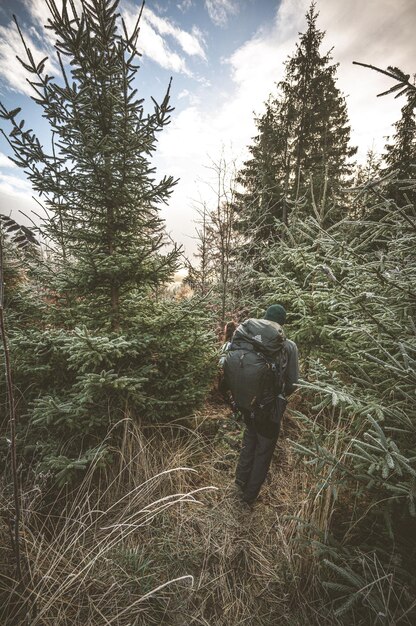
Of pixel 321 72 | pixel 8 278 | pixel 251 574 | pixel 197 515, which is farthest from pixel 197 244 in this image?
pixel 321 72

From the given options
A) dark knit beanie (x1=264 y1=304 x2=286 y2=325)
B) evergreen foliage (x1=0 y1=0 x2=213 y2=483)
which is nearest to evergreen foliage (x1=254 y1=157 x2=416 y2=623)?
dark knit beanie (x1=264 y1=304 x2=286 y2=325)

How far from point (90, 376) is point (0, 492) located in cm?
136

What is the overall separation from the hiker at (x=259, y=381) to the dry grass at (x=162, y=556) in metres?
0.46

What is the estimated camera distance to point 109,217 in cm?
341

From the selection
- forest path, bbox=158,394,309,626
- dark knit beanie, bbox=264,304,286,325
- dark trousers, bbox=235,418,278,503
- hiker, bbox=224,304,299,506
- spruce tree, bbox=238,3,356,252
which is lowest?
forest path, bbox=158,394,309,626

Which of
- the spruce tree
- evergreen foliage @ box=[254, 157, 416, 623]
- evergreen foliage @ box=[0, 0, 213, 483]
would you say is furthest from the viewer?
the spruce tree

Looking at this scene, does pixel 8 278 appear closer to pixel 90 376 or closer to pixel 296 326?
pixel 90 376

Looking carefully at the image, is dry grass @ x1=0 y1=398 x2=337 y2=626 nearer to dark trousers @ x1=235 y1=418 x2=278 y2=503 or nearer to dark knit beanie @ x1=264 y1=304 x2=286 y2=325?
dark trousers @ x1=235 y1=418 x2=278 y2=503

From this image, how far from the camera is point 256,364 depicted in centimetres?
277

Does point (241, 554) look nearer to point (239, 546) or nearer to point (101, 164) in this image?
point (239, 546)

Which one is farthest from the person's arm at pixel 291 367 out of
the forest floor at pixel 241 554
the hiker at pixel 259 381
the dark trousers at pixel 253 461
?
the forest floor at pixel 241 554

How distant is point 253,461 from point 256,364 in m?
1.43

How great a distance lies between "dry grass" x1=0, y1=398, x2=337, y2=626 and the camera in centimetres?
181

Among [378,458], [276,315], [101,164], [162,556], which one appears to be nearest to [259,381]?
[276,315]
